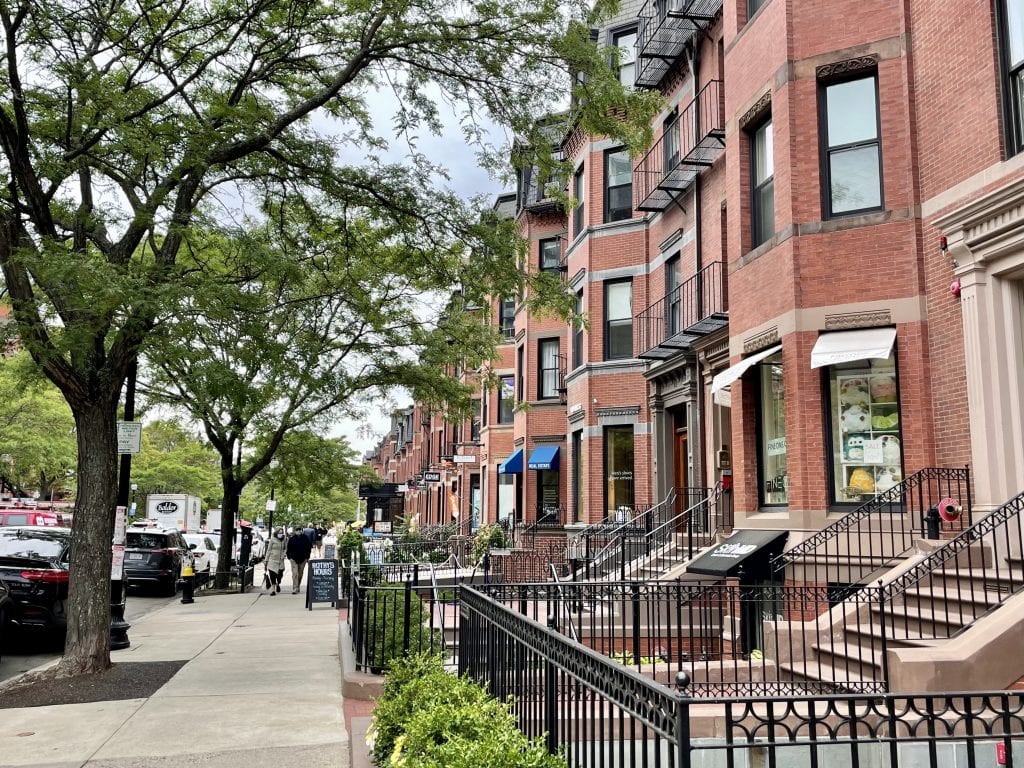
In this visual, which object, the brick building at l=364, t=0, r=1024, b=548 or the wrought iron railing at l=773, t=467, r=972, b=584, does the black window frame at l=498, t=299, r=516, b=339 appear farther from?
the wrought iron railing at l=773, t=467, r=972, b=584

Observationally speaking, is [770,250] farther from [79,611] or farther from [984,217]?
[79,611]

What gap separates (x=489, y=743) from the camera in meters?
4.36

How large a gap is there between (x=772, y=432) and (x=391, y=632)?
20.6 ft

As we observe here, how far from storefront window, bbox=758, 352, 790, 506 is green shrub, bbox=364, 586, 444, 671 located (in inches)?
210

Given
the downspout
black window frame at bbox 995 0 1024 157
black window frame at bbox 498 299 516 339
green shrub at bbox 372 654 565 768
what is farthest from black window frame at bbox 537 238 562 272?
green shrub at bbox 372 654 565 768

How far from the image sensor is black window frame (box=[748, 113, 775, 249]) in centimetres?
1344

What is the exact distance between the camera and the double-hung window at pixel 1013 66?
970 cm

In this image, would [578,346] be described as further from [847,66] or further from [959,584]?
[959,584]

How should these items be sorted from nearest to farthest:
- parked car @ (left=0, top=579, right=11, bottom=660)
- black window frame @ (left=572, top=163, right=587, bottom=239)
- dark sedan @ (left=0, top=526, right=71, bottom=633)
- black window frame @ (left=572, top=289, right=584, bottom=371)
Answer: parked car @ (left=0, top=579, right=11, bottom=660) → dark sedan @ (left=0, top=526, right=71, bottom=633) → black window frame @ (left=572, top=289, right=584, bottom=371) → black window frame @ (left=572, top=163, right=587, bottom=239)

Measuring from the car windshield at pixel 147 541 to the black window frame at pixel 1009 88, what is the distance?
22.5 meters

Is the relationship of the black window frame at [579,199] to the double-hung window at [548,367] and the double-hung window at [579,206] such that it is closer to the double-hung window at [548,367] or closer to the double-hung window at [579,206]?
the double-hung window at [579,206]

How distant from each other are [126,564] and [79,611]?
1438 cm

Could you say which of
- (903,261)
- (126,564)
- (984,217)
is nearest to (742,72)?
(903,261)

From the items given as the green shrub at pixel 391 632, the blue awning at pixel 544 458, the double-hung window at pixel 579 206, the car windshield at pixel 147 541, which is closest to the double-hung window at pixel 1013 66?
the green shrub at pixel 391 632
